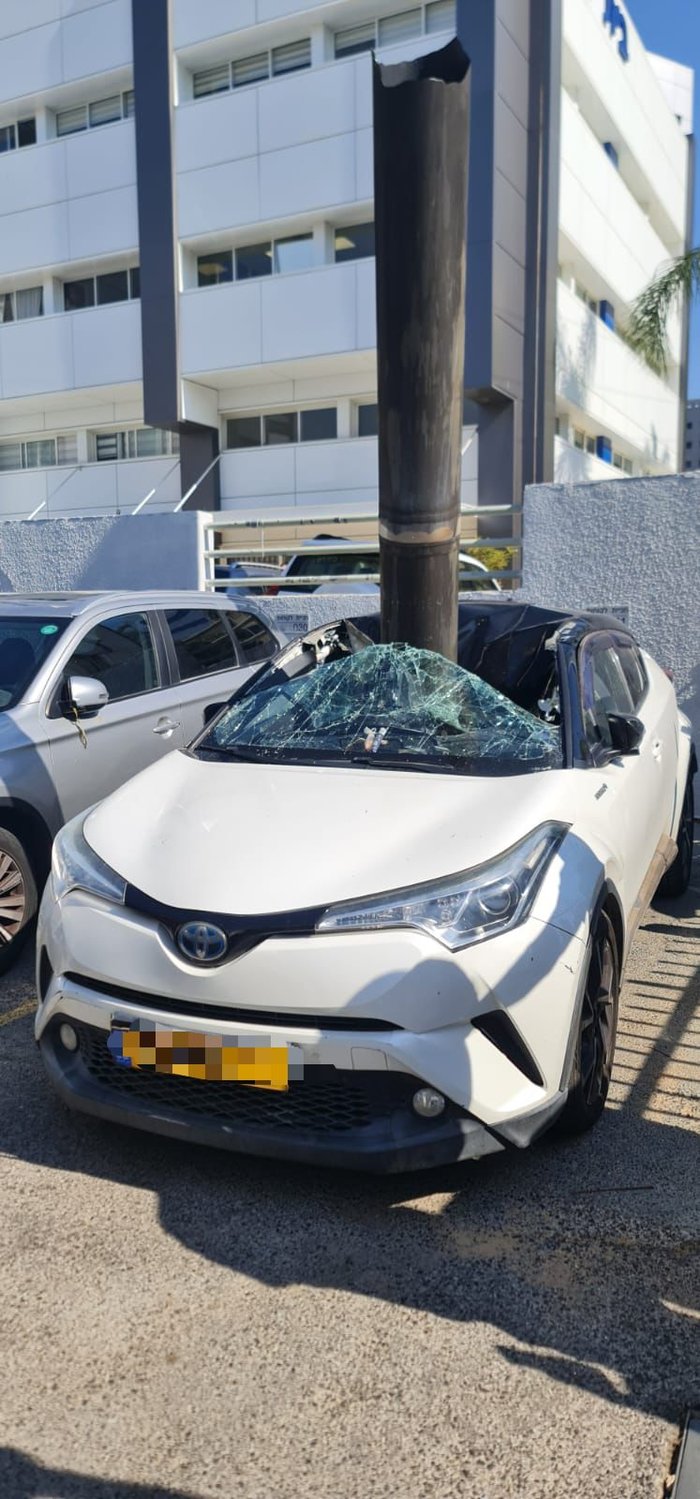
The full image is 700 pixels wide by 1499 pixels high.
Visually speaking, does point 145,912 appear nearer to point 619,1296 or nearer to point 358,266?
point 619,1296

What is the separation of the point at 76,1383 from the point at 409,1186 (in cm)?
109

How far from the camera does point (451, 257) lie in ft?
13.8

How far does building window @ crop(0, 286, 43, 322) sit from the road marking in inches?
851

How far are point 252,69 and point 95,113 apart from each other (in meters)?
3.71

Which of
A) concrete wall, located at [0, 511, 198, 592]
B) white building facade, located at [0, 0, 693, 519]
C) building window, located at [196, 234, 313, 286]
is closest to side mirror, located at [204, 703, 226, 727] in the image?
concrete wall, located at [0, 511, 198, 592]

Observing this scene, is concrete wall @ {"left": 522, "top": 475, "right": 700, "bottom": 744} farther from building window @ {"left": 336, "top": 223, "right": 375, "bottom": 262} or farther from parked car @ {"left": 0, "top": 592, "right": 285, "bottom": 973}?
building window @ {"left": 336, "top": 223, "right": 375, "bottom": 262}

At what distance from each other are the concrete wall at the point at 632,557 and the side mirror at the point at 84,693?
3752 millimetres

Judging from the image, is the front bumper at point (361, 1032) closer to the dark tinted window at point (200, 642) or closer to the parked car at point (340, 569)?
the dark tinted window at point (200, 642)

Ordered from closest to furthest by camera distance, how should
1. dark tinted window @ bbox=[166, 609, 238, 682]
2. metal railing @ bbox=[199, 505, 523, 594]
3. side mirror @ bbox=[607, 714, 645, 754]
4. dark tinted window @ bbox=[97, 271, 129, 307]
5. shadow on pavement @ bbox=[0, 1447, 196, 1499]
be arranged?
shadow on pavement @ bbox=[0, 1447, 196, 1499], side mirror @ bbox=[607, 714, 645, 754], dark tinted window @ bbox=[166, 609, 238, 682], metal railing @ bbox=[199, 505, 523, 594], dark tinted window @ bbox=[97, 271, 129, 307]

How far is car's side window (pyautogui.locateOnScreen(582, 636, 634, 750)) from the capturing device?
4168 mm

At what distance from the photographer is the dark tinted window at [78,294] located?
22812 mm

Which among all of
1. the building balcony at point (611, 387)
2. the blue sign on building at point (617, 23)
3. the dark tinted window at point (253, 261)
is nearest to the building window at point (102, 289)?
the dark tinted window at point (253, 261)

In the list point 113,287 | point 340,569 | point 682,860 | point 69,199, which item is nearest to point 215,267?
point 113,287

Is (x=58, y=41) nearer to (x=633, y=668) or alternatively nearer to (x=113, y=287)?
(x=113, y=287)
